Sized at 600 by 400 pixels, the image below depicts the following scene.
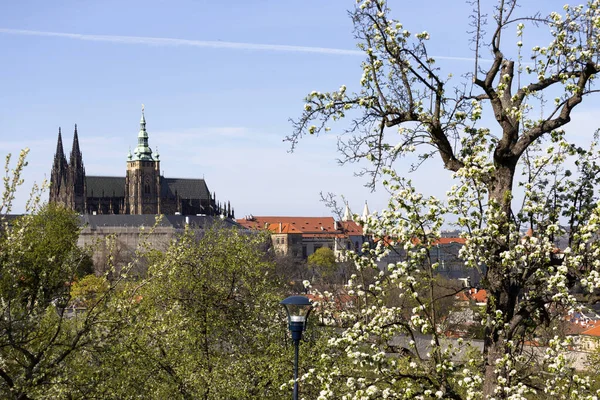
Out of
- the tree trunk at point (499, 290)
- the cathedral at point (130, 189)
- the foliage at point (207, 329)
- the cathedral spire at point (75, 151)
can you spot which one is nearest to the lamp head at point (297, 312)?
the foliage at point (207, 329)

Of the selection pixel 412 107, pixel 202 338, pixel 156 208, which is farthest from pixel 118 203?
pixel 412 107

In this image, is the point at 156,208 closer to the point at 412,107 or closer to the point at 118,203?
the point at 118,203

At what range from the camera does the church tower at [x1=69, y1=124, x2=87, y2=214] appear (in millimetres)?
157500

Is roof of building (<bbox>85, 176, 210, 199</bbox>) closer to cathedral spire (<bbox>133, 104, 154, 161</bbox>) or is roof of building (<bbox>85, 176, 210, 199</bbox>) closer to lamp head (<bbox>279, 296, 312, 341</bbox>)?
cathedral spire (<bbox>133, 104, 154, 161</bbox>)

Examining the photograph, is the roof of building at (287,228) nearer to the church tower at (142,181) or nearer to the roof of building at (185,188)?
the roof of building at (185,188)

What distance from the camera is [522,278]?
808 centimetres

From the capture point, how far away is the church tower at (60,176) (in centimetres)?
15675

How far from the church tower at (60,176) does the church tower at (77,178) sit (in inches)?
36.3

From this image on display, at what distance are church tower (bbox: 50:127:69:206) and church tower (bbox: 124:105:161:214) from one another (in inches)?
446

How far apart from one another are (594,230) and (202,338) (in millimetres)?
11845

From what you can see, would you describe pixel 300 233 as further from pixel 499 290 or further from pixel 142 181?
pixel 499 290

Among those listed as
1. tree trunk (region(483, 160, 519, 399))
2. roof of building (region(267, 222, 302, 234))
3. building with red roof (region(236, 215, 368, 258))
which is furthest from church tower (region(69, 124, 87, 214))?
tree trunk (region(483, 160, 519, 399))

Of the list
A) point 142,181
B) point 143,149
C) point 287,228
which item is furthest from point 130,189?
point 287,228

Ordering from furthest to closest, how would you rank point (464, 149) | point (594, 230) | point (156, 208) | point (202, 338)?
point (156, 208), point (202, 338), point (464, 149), point (594, 230)
